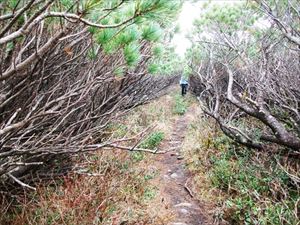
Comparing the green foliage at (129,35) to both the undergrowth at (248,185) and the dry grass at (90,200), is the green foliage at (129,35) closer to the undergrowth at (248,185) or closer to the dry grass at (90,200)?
the dry grass at (90,200)

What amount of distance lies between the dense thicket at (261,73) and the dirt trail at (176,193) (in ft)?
3.83

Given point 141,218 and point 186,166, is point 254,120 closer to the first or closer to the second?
point 186,166

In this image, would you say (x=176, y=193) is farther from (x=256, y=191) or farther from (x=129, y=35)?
(x=129, y=35)

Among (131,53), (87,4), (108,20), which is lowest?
(131,53)

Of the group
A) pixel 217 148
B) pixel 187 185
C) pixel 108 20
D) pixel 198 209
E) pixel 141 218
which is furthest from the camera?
pixel 217 148

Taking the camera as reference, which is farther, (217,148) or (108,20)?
(217,148)

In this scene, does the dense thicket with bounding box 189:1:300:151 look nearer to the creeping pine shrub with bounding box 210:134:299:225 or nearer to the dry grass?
the creeping pine shrub with bounding box 210:134:299:225

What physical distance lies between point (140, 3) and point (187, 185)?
432cm

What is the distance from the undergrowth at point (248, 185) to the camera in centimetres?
393

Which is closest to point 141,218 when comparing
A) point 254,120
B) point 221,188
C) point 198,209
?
point 198,209

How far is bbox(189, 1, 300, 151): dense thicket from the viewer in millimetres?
5035

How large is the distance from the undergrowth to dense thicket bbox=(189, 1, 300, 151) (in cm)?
33

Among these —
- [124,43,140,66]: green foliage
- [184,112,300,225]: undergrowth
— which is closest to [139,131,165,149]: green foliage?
[184,112,300,225]: undergrowth

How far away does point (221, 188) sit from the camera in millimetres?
5172
